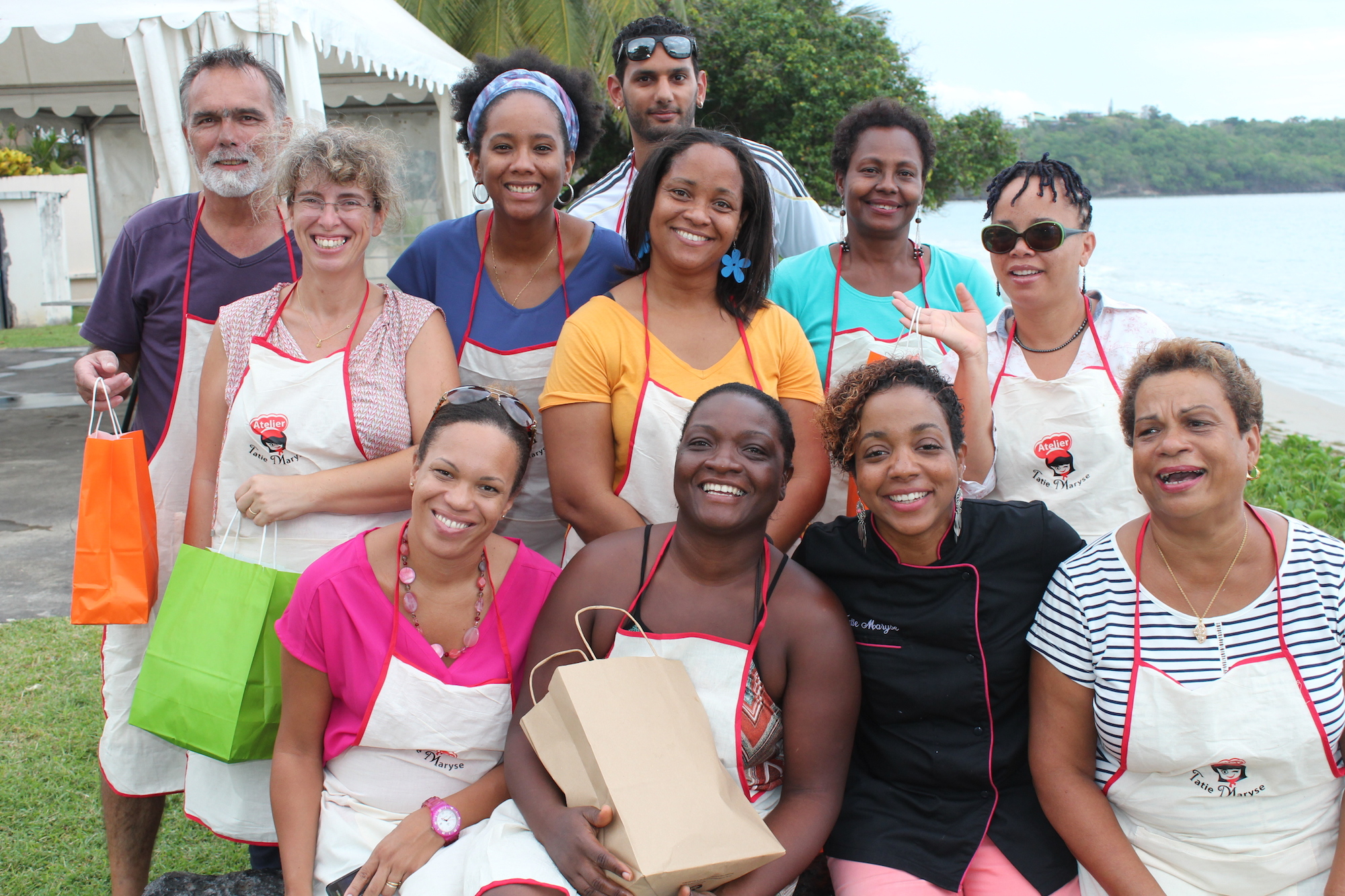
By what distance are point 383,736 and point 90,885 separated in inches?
75.8

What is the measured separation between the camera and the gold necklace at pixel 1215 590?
7.91 ft

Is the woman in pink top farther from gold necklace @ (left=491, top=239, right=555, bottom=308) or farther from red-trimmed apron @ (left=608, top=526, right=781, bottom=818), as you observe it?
gold necklace @ (left=491, top=239, right=555, bottom=308)

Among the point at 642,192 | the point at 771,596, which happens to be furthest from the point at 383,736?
the point at 642,192

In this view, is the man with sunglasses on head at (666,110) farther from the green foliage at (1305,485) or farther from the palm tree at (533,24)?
the palm tree at (533,24)

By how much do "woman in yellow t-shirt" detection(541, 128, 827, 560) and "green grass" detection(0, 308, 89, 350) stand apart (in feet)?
55.3

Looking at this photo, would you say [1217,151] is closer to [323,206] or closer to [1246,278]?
[1246,278]

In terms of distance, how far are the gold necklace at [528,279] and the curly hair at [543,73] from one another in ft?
1.61

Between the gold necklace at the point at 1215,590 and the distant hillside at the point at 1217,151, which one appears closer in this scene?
the gold necklace at the point at 1215,590

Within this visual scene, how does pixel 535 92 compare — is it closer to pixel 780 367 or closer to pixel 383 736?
pixel 780 367

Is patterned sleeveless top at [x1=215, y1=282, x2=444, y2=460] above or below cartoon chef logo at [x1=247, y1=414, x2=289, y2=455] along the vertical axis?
above

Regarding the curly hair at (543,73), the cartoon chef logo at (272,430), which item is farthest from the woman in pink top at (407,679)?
the curly hair at (543,73)

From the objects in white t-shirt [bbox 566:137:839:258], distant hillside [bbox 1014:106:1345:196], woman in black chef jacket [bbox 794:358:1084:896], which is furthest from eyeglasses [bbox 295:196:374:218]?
distant hillside [bbox 1014:106:1345:196]

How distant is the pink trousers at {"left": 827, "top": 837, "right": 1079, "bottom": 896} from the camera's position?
2486mm

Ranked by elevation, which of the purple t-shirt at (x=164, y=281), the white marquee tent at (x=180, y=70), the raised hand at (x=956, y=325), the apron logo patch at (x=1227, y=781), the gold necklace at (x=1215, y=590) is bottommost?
the apron logo patch at (x=1227, y=781)
